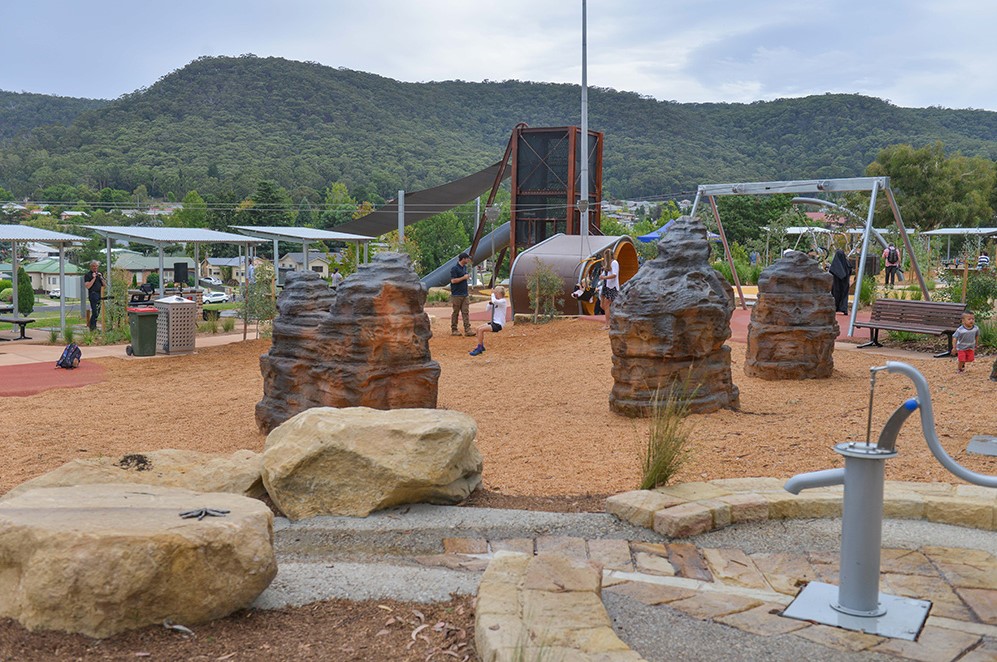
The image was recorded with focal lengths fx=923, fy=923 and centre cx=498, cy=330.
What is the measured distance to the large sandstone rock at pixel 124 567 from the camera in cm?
344

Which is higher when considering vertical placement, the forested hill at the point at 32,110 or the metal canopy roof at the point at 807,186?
the forested hill at the point at 32,110

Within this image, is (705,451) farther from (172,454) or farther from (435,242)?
(435,242)

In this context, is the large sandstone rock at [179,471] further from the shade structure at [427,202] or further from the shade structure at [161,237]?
the shade structure at [427,202]

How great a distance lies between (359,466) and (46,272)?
2541 inches

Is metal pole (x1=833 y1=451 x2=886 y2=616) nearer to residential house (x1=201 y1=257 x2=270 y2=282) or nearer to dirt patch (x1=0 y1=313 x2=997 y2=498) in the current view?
dirt patch (x1=0 y1=313 x2=997 y2=498)

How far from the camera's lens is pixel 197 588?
3.59 m

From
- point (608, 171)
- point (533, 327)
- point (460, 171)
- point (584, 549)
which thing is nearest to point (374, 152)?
point (460, 171)

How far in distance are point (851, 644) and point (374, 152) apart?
3857 inches

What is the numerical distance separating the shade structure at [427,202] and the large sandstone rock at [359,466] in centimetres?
2425

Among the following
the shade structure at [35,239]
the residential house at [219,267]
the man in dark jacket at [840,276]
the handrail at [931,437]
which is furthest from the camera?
the residential house at [219,267]

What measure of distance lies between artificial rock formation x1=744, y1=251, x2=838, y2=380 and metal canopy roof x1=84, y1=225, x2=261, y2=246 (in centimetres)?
1255

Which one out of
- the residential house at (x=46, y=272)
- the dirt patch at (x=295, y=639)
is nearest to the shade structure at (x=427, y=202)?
the dirt patch at (x=295, y=639)

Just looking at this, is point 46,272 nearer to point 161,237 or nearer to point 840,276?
point 161,237

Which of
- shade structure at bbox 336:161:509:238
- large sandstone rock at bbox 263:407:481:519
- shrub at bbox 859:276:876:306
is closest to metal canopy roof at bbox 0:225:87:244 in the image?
shade structure at bbox 336:161:509:238
